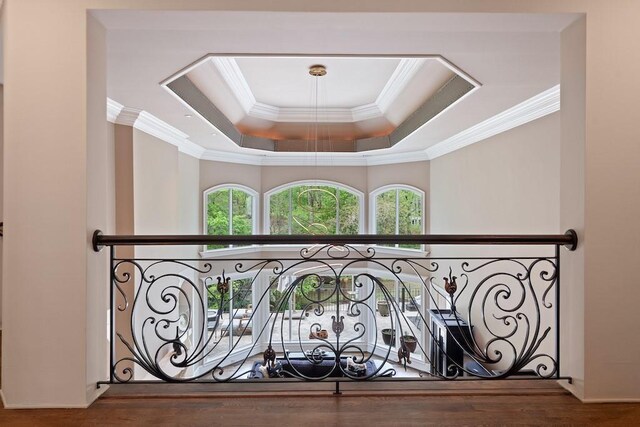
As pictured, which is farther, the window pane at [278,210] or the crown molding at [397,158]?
the window pane at [278,210]

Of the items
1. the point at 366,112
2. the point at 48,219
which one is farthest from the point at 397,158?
the point at 48,219

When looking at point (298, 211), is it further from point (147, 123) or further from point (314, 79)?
point (147, 123)

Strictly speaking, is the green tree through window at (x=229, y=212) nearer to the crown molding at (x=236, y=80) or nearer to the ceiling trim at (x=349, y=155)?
the ceiling trim at (x=349, y=155)

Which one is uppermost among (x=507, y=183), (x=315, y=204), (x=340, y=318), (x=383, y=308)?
(x=507, y=183)

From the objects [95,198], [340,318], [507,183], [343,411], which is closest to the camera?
[343,411]

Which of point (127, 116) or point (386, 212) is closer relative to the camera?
point (127, 116)

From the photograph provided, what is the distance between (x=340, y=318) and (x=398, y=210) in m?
6.08

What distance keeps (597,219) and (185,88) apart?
389 cm

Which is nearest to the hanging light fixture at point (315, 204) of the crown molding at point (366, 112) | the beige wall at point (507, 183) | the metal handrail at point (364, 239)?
the crown molding at point (366, 112)

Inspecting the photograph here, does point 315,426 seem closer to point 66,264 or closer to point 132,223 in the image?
point 66,264

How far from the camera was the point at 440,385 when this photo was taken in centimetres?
219

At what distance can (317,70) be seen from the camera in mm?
4461

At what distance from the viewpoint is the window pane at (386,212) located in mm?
8102

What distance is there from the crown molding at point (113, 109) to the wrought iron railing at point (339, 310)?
1.51 meters
